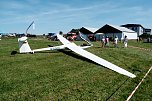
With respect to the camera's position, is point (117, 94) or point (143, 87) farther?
point (143, 87)

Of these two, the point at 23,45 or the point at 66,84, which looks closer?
the point at 66,84

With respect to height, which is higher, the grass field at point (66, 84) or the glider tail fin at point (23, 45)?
the glider tail fin at point (23, 45)

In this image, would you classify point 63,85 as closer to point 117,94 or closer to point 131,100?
point 117,94

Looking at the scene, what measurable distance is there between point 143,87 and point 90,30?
228 ft

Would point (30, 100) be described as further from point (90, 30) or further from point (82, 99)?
point (90, 30)

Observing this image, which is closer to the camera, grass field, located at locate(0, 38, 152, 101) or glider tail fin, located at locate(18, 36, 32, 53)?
grass field, located at locate(0, 38, 152, 101)

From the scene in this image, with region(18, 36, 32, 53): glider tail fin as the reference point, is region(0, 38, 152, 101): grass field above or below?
below

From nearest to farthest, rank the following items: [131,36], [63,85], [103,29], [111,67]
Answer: [63,85] → [111,67] → [103,29] → [131,36]

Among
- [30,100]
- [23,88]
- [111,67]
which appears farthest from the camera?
[111,67]

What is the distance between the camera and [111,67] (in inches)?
652

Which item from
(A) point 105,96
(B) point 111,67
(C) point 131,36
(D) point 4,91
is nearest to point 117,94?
(A) point 105,96

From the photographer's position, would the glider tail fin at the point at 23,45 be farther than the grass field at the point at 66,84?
Yes

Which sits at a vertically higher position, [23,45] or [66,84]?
[23,45]

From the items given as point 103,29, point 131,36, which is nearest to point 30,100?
point 103,29
